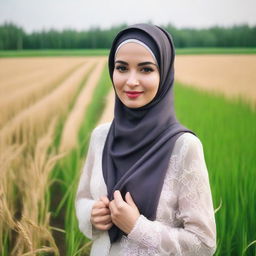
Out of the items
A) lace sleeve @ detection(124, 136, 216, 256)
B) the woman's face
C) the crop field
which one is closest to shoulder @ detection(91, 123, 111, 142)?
the woman's face

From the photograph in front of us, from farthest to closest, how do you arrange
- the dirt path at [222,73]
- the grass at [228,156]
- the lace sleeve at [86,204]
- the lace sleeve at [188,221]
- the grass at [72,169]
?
the dirt path at [222,73] < the grass at [72,169] < the grass at [228,156] < the lace sleeve at [86,204] < the lace sleeve at [188,221]

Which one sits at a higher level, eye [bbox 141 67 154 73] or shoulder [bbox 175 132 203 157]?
eye [bbox 141 67 154 73]

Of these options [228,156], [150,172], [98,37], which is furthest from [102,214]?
[98,37]

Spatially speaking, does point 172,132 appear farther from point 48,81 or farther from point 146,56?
point 48,81

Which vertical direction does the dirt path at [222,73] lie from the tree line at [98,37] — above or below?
below

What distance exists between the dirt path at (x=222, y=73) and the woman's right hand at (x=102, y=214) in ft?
3.61

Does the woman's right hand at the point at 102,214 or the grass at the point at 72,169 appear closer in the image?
the woman's right hand at the point at 102,214

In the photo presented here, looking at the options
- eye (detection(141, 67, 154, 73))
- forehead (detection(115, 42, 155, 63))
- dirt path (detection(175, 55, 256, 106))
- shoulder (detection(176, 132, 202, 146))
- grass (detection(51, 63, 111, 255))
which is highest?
forehead (detection(115, 42, 155, 63))

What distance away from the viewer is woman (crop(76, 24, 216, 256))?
84cm

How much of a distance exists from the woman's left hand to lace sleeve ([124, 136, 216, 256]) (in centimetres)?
1

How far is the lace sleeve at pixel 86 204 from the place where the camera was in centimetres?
96

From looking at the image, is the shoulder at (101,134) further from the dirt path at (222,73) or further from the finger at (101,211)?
the dirt path at (222,73)

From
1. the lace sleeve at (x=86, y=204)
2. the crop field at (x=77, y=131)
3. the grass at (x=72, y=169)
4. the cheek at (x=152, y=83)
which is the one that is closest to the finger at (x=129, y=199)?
the lace sleeve at (x=86, y=204)

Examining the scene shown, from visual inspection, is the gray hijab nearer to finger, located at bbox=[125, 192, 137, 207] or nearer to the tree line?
finger, located at bbox=[125, 192, 137, 207]
